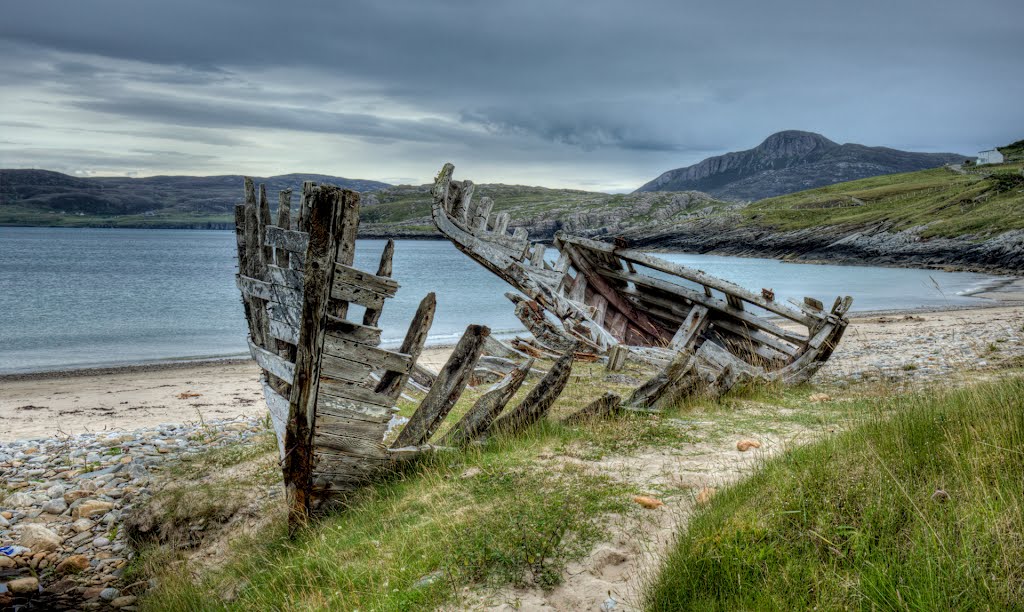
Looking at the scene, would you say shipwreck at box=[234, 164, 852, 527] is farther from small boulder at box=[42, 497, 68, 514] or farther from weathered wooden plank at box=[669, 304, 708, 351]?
small boulder at box=[42, 497, 68, 514]

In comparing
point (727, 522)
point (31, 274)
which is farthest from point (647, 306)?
point (31, 274)

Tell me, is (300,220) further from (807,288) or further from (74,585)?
(807,288)

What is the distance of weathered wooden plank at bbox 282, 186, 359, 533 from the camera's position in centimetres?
552

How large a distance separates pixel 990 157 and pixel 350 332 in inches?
6081

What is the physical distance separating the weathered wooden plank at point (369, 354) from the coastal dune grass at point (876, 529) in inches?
124

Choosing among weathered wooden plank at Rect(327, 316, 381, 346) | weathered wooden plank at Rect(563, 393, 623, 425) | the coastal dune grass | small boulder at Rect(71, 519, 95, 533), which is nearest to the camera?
the coastal dune grass

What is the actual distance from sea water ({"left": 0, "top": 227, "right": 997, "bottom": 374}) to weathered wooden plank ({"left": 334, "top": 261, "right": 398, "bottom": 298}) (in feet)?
8.55

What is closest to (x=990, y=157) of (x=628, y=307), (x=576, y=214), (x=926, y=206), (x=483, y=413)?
(x=926, y=206)

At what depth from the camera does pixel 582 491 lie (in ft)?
17.5

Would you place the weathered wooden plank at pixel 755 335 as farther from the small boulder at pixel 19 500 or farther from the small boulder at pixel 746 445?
the small boulder at pixel 19 500

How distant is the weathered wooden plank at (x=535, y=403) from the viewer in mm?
7316

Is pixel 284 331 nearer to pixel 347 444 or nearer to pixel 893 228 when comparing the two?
pixel 347 444

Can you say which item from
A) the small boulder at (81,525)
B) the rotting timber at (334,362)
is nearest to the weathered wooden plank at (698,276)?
the rotting timber at (334,362)

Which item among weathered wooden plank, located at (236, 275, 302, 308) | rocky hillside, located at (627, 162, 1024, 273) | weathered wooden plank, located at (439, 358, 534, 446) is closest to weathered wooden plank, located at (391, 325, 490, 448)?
weathered wooden plank, located at (439, 358, 534, 446)
